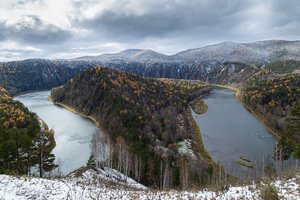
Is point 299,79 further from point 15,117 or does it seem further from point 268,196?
point 268,196

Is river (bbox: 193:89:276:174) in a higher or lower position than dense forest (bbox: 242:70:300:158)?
lower

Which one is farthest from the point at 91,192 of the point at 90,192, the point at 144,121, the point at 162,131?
the point at 144,121

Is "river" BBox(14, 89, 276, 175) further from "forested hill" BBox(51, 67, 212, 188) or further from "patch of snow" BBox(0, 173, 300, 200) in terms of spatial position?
"patch of snow" BBox(0, 173, 300, 200)

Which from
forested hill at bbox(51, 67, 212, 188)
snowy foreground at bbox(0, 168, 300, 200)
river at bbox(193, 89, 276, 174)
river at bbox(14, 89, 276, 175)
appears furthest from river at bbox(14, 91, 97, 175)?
river at bbox(193, 89, 276, 174)

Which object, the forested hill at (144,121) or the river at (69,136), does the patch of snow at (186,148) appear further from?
the river at (69,136)

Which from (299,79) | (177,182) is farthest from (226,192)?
(299,79)

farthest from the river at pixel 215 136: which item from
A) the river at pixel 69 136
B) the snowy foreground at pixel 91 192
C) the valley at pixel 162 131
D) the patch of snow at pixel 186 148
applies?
the snowy foreground at pixel 91 192
